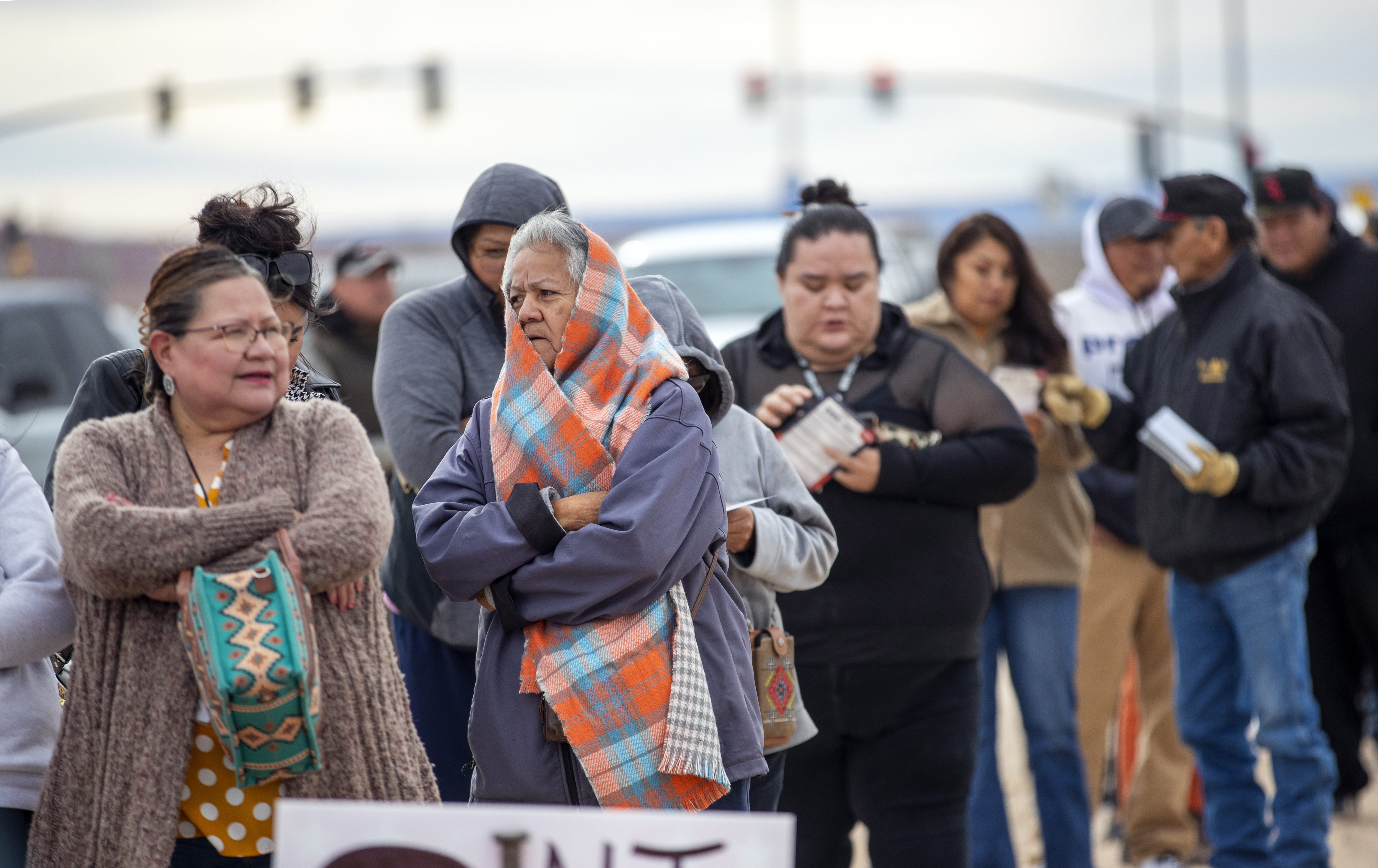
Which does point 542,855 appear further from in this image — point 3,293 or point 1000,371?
point 3,293

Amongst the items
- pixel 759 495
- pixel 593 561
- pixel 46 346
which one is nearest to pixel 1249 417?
pixel 759 495

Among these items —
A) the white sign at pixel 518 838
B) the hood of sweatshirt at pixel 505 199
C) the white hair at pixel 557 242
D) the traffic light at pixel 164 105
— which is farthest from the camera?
the traffic light at pixel 164 105

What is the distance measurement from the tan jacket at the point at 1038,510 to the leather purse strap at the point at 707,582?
1.94 meters

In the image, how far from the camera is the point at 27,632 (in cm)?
262

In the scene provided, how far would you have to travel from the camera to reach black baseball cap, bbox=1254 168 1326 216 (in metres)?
5.58

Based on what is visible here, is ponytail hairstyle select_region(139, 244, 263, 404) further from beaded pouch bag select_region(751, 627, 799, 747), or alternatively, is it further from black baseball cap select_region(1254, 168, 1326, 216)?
black baseball cap select_region(1254, 168, 1326, 216)

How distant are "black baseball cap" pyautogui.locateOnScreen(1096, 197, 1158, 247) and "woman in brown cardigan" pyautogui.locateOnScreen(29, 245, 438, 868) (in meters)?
3.74

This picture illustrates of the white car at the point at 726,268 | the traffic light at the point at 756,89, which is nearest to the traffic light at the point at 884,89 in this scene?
the traffic light at the point at 756,89

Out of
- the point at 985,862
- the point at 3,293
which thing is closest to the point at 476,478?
the point at 985,862

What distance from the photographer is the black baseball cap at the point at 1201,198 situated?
15.2ft

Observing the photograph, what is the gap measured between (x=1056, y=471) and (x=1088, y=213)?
5.20 ft

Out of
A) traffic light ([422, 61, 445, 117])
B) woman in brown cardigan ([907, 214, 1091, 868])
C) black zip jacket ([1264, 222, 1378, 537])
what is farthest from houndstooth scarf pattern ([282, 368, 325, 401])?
traffic light ([422, 61, 445, 117])

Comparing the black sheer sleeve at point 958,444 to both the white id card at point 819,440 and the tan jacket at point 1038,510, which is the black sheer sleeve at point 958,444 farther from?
the tan jacket at point 1038,510

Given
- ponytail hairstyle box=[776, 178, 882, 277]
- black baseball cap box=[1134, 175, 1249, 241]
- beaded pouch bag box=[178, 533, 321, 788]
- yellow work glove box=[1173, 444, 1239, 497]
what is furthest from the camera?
black baseball cap box=[1134, 175, 1249, 241]
